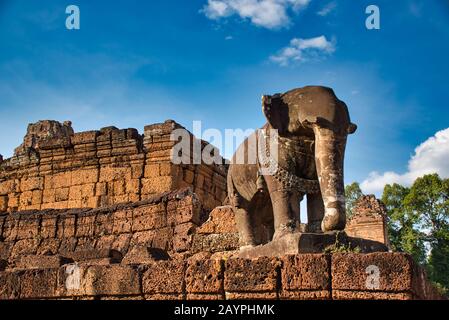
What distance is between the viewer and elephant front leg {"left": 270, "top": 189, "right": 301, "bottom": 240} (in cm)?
587

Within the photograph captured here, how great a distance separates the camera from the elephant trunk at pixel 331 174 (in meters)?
5.49

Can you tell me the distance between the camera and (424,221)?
97.2ft

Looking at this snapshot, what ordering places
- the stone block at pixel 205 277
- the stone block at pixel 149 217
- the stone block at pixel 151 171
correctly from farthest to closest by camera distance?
the stone block at pixel 151 171
the stone block at pixel 149 217
the stone block at pixel 205 277

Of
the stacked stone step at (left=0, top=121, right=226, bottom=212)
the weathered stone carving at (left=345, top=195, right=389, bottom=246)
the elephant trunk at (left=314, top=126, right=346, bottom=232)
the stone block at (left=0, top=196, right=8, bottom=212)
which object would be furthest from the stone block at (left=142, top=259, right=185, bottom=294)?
the stone block at (left=0, top=196, right=8, bottom=212)

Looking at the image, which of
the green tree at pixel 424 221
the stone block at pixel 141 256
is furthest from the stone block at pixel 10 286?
the green tree at pixel 424 221

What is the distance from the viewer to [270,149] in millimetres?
6332

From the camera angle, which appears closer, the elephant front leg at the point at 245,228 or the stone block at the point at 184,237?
the elephant front leg at the point at 245,228

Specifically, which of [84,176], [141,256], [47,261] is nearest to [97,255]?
[47,261]

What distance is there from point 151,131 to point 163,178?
1440mm

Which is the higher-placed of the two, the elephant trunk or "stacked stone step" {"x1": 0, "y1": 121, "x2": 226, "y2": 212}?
"stacked stone step" {"x1": 0, "y1": 121, "x2": 226, "y2": 212}

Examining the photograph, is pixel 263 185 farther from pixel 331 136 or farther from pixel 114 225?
pixel 114 225

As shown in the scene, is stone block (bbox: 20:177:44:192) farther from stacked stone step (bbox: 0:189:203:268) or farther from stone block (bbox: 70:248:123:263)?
stone block (bbox: 70:248:123:263)

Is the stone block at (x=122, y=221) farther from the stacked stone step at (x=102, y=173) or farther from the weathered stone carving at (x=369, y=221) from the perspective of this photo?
the stacked stone step at (x=102, y=173)
